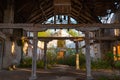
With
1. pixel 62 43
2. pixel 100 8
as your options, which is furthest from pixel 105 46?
pixel 62 43

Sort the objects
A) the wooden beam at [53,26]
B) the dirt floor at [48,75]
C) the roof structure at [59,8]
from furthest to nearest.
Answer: the roof structure at [59,8] < the wooden beam at [53,26] < the dirt floor at [48,75]

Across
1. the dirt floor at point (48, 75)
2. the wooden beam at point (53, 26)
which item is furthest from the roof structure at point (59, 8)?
the dirt floor at point (48, 75)

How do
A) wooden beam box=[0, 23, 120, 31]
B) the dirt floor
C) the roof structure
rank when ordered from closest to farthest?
the dirt floor < wooden beam box=[0, 23, 120, 31] < the roof structure

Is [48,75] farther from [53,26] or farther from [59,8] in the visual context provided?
[59,8]

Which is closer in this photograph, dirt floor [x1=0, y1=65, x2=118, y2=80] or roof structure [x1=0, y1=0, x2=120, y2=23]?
dirt floor [x1=0, y1=65, x2=118, y2=80]

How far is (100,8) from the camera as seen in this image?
768 inches

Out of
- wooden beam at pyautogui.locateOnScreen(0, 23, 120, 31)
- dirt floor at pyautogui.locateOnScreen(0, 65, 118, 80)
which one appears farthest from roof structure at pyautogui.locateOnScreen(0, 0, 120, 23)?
dirt floor at pyautogui.locateOnScreen(0, 65, 118, 80)

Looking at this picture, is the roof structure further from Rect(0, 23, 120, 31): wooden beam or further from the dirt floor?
the dirt floor

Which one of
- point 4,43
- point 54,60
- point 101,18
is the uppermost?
point 101,18

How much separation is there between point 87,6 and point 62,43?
1966 cm

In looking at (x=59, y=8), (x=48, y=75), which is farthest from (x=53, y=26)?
(x=59, y=8)

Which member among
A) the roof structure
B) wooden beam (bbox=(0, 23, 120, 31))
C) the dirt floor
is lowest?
the dirt floor

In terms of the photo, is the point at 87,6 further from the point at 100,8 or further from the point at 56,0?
the point at 56,0

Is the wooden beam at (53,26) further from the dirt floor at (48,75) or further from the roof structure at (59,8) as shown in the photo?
the roof structure at (59,8)
